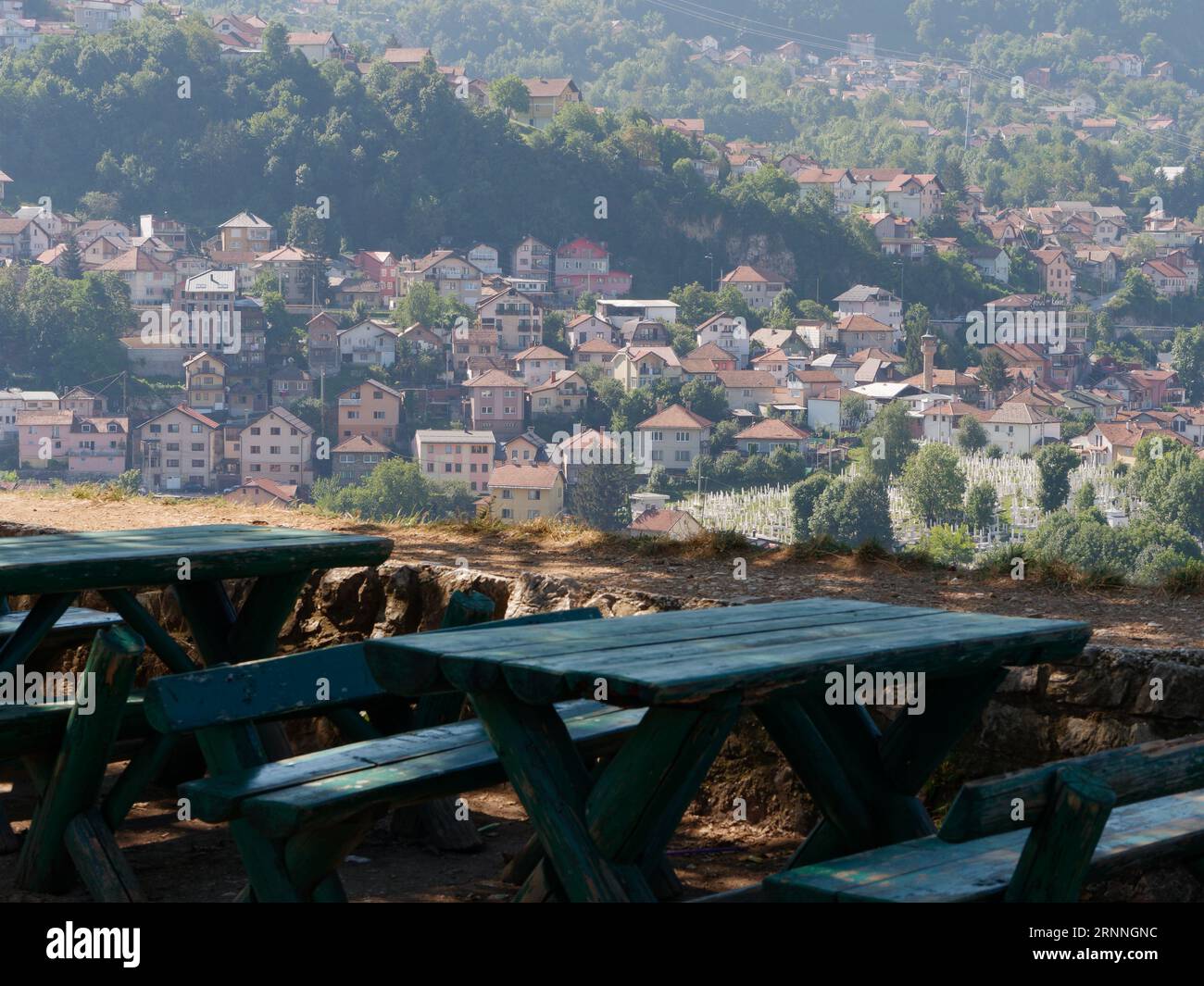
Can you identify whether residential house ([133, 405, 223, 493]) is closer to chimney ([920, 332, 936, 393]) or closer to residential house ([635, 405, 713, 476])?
residential house ([635, 405, 713, 476])

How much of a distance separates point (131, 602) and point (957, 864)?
1.55 metres

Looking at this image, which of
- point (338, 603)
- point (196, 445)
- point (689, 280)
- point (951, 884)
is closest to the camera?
point (951, 884)

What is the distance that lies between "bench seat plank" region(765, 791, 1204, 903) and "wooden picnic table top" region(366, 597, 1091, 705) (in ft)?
0.66

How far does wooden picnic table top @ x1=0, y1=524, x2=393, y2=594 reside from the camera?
234 cm

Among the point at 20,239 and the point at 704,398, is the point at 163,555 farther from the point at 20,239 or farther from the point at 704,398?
the point at 20,239

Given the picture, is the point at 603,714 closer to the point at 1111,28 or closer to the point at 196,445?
the point at 196,445

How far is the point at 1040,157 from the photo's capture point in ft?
342

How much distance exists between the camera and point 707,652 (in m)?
1.74

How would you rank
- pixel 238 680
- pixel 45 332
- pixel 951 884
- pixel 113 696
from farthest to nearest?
pixel 45 332 → pixel 113 696 → pixel 238 680 → pixel 951 884

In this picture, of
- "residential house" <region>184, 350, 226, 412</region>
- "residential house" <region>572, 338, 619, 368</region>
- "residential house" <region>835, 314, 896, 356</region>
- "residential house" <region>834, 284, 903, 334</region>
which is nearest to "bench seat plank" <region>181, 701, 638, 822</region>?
"residential house" <region>184, 350, 226, 412</region>
